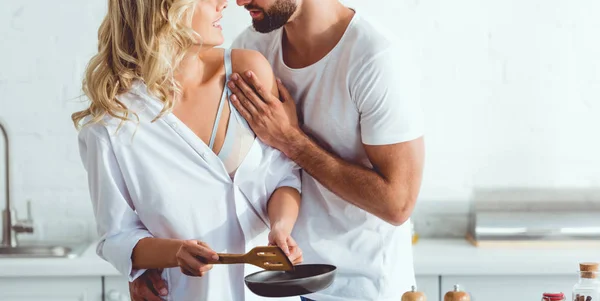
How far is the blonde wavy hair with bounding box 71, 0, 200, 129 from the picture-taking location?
1.81 m

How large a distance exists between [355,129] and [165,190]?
48cm

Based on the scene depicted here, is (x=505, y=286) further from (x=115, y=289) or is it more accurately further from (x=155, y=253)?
(x=155, y=253)

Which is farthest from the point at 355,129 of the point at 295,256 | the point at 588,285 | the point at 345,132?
the point at 588,285

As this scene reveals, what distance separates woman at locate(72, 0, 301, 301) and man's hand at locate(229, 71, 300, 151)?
4 cm

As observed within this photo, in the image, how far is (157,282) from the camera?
1.91 meters

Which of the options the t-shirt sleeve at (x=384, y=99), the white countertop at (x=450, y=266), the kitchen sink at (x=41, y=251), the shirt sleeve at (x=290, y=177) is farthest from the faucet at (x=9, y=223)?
the t-shirt sleeve at (x=384, y=99)

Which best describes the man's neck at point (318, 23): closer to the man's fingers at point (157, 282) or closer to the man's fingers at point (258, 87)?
the man's fingers at point (258, 87)

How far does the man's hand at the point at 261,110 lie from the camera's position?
6.37 ft

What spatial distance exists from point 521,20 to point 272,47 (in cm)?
145

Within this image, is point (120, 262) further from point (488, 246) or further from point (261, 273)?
point (488, 246)

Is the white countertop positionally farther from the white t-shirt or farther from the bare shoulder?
the bare shoulder

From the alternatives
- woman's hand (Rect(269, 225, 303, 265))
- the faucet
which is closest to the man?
woman's hand (Rect(269, 225, 303, 265))

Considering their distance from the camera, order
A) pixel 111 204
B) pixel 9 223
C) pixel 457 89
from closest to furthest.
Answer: pixel 111 204
pixel 9 223
pixel 457 89

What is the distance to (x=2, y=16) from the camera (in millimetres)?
3338
